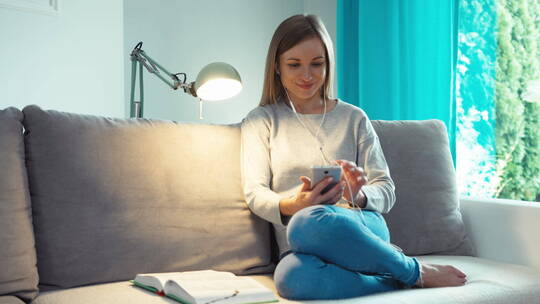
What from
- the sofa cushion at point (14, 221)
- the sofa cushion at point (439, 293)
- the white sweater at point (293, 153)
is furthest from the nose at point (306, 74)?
the sofa cushion at point (14, 221)

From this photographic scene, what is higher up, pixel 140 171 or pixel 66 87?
pixel 66 87

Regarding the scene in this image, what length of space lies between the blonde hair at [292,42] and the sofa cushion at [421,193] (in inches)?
13.2

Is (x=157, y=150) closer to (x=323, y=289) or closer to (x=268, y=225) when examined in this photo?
(x=268, y=225)

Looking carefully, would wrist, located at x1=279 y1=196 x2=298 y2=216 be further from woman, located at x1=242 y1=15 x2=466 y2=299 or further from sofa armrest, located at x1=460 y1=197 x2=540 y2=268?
sofa armrest, located at x1=460 y1=197 x2=540 y2=268

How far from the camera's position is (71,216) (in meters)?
1.69

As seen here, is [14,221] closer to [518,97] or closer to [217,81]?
[217,81]

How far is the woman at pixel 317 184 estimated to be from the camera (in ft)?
5.32

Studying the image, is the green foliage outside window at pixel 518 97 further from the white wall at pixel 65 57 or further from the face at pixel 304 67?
the white wall at pixel 65 57

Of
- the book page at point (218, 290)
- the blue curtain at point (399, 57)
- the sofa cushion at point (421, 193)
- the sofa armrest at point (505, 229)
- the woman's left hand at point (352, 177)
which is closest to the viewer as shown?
the book page at point (218, 290)

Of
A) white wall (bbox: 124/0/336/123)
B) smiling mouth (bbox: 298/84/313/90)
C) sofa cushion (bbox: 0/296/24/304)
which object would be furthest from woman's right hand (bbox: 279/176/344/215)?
white wall (bbox: 124/0/336/123)

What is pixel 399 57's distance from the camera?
11.6 feet

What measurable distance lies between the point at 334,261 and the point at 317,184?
223 millimetres

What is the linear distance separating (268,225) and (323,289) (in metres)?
0.50

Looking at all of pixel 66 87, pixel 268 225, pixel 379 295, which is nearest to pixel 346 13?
pixel 66 87
